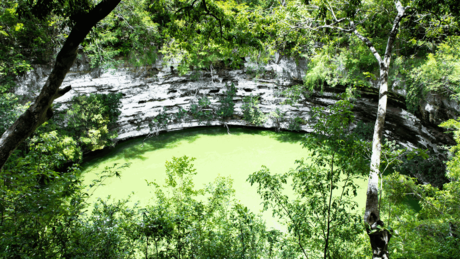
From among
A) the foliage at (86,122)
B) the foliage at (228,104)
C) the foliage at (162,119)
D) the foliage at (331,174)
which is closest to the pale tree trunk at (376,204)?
the foliage at (331,174)

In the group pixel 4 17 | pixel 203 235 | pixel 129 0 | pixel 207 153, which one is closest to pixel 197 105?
pixel 207 153

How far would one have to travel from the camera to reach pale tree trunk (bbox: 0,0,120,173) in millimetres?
1901

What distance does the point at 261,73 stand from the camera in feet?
42.2

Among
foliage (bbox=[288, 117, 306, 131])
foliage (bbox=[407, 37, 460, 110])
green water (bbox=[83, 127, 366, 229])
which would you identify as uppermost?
foliage (bbox=[407, 37, 460, 110])

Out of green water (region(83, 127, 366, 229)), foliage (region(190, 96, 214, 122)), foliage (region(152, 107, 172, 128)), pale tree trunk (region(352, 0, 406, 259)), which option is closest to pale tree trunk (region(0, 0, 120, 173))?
pale tree trunk (region(352, 0, 406, 259))

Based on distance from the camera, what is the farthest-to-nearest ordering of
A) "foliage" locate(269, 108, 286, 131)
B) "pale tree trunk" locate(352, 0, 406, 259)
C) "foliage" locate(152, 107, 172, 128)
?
"foliage" locate(269, 108, 286, 131), "foliage" locate(152, 107, 172, 128), "pale tree trunk" locate(352, 0, 406, 259)

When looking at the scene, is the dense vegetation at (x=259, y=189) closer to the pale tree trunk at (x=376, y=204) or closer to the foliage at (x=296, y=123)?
the pale tree trunk at (x=376, y=204)

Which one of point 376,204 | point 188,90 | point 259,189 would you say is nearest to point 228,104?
point 188,90

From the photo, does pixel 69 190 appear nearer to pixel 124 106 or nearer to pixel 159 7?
pixel 159 7

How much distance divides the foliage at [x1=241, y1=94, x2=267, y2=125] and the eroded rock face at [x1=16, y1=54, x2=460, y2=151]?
401 millimetres

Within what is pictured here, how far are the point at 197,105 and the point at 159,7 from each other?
31.5 feet

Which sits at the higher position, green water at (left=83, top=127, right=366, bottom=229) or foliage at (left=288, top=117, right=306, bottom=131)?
foliage at (left=288, top=117, right=306, bottom=131)

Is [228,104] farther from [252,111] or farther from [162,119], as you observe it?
[162,119]

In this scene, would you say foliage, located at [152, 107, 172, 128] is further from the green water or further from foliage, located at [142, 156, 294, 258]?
foliage, located at [142, 156, 294, 258]
